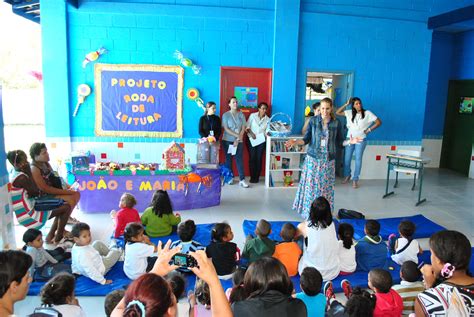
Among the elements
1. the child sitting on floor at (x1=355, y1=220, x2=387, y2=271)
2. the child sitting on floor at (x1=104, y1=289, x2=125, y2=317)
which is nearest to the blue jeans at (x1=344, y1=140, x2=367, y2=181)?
the child sitting on floor at (x1=355, y1=220, x2=387, y2=271)

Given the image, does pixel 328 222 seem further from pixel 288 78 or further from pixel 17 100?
pixel 17 100

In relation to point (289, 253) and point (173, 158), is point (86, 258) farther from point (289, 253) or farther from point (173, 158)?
point (173, 158)

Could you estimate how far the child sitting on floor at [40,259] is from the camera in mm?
3586

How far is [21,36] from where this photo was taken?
Answer: 9.48 meters

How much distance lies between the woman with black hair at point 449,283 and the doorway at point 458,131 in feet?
26.7

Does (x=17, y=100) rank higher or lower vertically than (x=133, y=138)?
higher

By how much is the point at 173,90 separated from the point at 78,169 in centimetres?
270

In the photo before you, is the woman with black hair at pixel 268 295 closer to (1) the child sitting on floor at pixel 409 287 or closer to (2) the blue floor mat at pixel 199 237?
(1) the child sitting on floor at pixel 409 287

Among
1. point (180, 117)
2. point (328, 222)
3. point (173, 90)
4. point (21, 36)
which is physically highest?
point (21, 36)

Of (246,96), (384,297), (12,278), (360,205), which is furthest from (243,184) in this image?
(12,278)

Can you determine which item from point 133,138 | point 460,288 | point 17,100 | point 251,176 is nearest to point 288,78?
point 251,176

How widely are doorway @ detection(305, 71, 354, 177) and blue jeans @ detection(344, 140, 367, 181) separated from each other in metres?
0.24

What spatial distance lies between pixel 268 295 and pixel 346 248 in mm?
2258

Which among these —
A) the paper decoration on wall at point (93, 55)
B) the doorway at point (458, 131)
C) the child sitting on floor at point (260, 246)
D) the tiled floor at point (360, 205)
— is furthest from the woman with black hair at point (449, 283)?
the doorway at point (458, 131)
